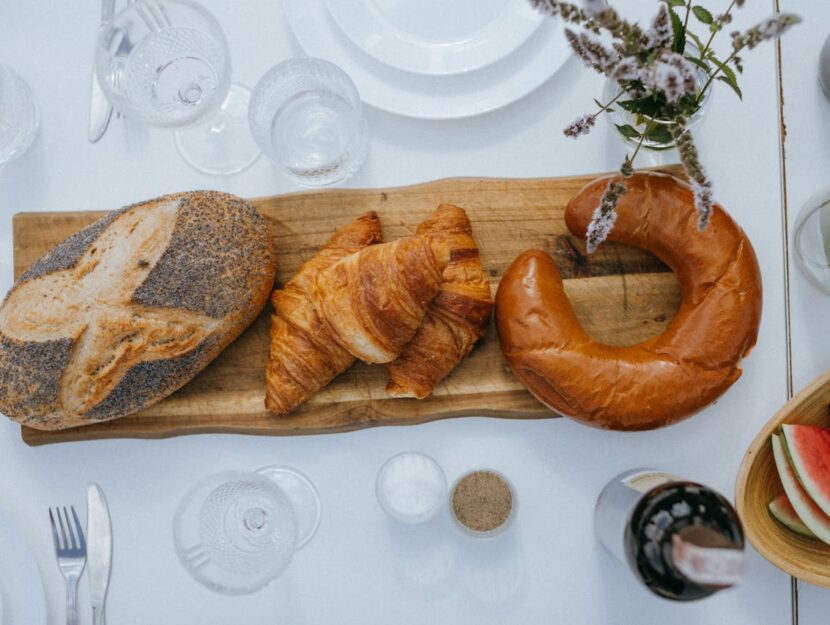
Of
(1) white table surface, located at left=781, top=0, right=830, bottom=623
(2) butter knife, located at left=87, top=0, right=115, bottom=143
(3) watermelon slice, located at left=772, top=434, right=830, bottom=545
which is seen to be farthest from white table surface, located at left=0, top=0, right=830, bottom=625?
(2) butter knife, located at left=87, top=0, right=115, bottom=143

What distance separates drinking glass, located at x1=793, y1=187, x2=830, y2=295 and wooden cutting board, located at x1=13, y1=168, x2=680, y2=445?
0.78ft

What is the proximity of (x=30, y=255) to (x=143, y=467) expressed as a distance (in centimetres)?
44

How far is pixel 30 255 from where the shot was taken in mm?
1299

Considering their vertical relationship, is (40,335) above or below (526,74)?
below

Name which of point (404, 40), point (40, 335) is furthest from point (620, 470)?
point (40, 335)

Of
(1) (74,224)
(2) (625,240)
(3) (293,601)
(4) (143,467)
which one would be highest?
(2) (625,240)

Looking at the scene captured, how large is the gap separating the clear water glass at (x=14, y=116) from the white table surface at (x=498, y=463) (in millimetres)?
156

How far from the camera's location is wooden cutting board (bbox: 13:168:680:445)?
1.27 metres

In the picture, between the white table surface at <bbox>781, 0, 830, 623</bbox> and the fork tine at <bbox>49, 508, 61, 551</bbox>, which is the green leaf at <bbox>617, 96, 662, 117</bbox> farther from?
the fork tine at <bbox>49, 508, 61, 551</bbox>

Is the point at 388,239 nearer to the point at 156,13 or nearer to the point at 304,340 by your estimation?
the point at 304,340


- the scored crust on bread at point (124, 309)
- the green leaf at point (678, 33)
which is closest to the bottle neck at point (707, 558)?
the green leaf at point (678, 33)

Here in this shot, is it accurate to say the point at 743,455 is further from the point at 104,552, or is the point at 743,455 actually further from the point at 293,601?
the point at 104,552

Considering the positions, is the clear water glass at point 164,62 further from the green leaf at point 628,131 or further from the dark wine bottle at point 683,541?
the dark wine bottle at point 683,541

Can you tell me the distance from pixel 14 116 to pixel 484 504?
110 centimetres
